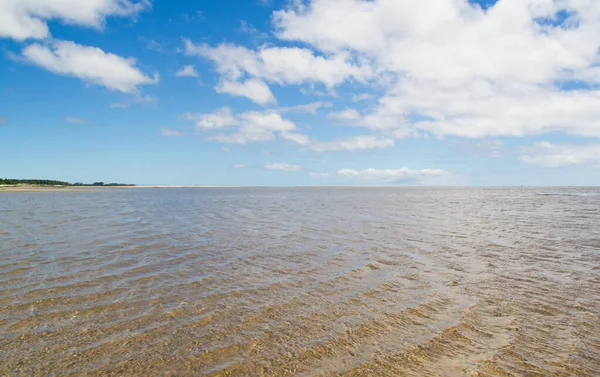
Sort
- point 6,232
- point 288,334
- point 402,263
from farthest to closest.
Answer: point 6,232
point 402,263
point 288,334

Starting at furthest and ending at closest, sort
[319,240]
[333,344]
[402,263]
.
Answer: [319,240]
[402,263]
[333,344]

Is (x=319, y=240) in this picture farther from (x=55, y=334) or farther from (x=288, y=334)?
(x=55, y=334)

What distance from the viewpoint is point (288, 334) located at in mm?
6422

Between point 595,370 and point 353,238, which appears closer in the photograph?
point 595,370

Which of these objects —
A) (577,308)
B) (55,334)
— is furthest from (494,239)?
(55,334)

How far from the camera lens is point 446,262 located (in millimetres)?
12570

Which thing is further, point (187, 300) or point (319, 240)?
point (319, 240)

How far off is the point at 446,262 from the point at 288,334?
8.47 m

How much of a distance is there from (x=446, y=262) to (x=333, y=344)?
824cm

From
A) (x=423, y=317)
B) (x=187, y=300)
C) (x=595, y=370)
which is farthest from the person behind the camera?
(x=187, y=300)

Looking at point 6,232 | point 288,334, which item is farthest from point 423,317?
point 6,232

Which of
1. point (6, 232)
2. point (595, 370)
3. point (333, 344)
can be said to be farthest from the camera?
point (6, 232)

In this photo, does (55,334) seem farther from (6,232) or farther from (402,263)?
(6,232)

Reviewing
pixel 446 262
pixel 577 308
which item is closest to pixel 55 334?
pixel 577 308
